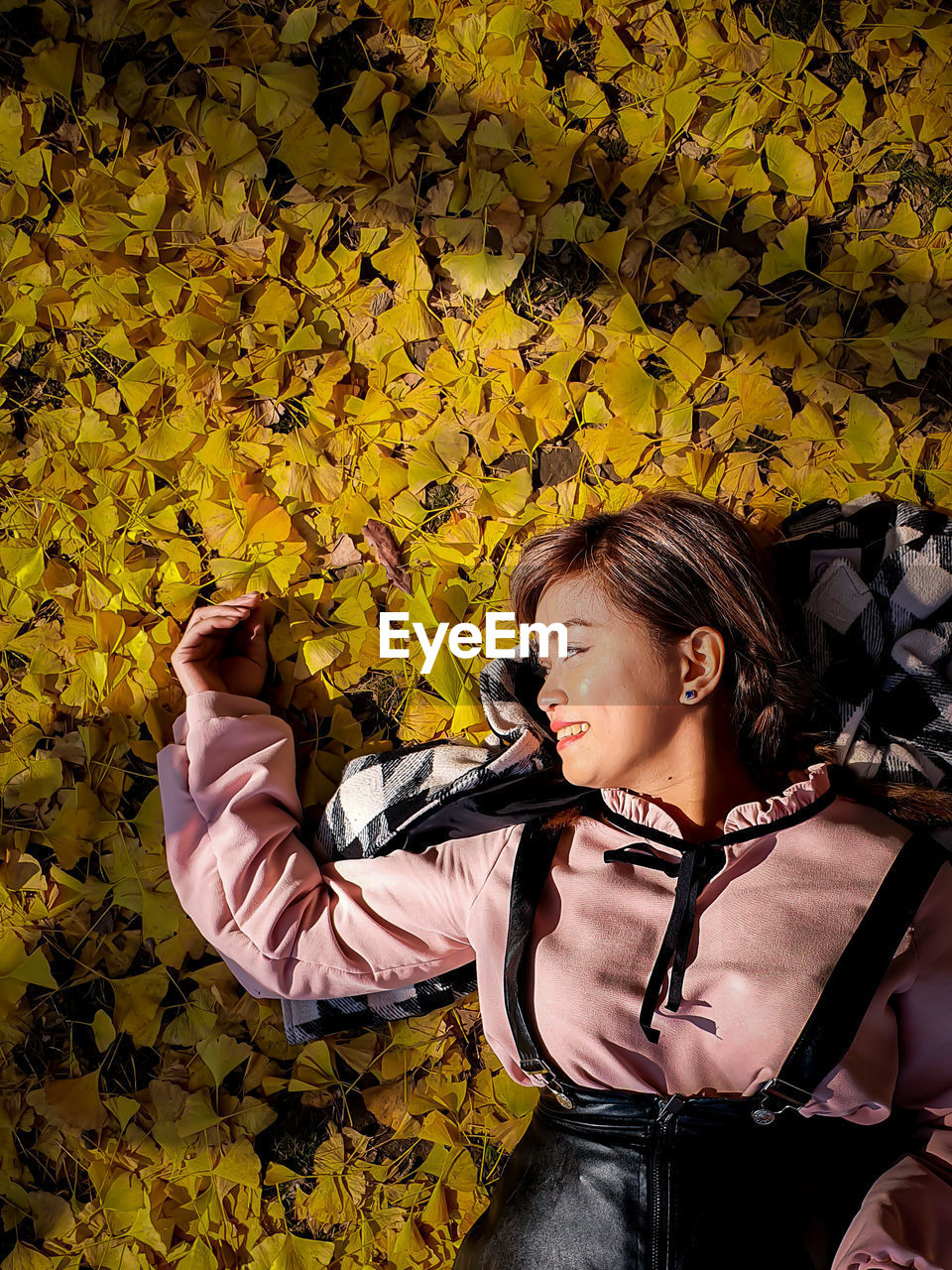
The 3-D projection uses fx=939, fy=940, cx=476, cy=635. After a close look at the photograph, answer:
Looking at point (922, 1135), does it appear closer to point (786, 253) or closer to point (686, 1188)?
point (686, 1188)

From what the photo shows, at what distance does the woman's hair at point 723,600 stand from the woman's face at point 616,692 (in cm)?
3

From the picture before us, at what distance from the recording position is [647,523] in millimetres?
1280

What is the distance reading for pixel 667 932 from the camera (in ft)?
3.87

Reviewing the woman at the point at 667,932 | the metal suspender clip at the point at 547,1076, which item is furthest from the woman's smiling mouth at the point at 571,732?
the metal suspender clip at the point at 547,1076

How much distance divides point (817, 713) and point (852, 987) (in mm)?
400

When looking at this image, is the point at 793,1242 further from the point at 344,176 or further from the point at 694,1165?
the point at 344,176

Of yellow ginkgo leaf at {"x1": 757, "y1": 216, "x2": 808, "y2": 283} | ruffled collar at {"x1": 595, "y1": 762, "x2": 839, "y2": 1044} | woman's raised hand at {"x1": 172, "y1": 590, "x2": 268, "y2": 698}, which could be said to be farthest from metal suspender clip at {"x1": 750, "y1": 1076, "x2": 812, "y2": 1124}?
yellow ginkgo leaf at {"x1": 757, "y1": 216, "x2": 808, "y2": 283}

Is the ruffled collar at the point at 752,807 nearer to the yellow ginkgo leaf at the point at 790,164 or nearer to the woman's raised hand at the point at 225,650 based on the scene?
the woman's raised hand at the point at 225,650

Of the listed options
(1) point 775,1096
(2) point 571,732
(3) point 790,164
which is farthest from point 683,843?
(3) point 790,164

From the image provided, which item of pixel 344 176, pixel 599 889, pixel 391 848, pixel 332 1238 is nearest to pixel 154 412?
pixel 344 176

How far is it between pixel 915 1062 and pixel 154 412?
143 cm

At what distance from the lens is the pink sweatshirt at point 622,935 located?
113 cm

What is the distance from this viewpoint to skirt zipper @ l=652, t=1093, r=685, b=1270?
1.12 meters

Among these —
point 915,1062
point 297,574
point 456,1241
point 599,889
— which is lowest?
point 456,1241
